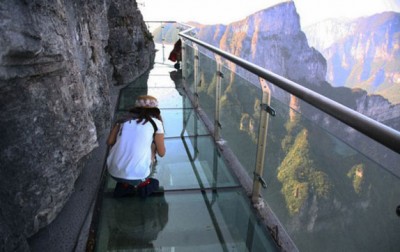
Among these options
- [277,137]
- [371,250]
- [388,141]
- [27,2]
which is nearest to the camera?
[388,141]

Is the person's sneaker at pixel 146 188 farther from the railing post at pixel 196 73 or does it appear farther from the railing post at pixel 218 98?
the railing post at pixel 196 73

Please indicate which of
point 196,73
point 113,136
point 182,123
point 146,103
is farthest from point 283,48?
point 113,136

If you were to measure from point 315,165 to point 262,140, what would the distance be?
82 centimetres

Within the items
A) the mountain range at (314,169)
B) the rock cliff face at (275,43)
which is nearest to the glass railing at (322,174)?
the mountain range at (314,169)

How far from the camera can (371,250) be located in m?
1.37

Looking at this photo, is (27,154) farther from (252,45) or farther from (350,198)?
(252,45)

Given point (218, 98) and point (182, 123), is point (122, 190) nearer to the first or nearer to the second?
point (218, 98)

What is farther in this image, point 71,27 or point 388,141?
point 71,27

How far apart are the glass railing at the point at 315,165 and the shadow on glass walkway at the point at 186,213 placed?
0.65ft

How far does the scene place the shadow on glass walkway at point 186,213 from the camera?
2367mm

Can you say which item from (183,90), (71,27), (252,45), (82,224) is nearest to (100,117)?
(71,27)

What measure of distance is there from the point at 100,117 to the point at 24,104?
1939 mm

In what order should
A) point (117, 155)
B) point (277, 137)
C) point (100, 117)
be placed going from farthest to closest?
1. point (100, 117)
2. point (117, 155)
3. point (277, 137)

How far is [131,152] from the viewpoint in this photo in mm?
2717
